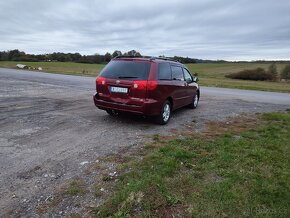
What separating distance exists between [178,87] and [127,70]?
6.66 ft

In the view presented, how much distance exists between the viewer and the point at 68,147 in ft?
18.0

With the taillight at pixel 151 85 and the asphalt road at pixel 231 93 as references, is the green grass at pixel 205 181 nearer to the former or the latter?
the taillight at pixel 151 85

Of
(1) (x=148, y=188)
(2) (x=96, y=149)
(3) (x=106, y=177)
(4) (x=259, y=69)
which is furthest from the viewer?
(4) (x=259, y=69)

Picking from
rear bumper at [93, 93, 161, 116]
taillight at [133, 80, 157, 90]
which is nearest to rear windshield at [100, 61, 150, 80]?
taillight at [133, 80, 157, 90]

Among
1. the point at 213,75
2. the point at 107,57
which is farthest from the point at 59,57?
the point at 213,75

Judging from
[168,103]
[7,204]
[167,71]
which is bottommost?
[7,204]

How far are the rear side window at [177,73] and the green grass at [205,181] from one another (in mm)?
2942

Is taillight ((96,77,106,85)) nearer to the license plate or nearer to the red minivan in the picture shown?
the red minivan

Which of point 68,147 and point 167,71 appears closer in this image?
point 68,147

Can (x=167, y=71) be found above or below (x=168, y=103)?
above

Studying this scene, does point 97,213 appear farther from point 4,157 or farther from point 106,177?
point 4,157

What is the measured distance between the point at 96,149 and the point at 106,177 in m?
1.32

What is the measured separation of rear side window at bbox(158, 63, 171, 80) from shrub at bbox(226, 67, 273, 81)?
149 feet

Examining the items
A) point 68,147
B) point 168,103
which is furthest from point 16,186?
point 168,103
